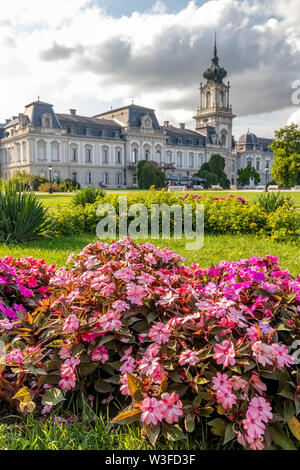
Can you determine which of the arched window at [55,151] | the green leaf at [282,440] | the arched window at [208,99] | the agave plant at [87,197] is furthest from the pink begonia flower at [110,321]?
the arched window at [208,99]

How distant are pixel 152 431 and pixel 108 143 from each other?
59473 millimetres

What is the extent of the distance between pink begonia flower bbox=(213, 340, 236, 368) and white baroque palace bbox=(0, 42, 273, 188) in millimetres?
43367

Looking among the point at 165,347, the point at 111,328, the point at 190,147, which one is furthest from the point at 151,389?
the point at 190,147

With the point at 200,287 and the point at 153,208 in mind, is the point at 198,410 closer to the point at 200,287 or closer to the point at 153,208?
the point at 200,287

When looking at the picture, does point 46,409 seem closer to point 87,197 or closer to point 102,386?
point 102,386

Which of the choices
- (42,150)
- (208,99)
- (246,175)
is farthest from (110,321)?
(208,99)

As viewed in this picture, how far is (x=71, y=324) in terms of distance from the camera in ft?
6.26

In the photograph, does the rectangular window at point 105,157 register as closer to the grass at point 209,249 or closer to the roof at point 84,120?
the roof at point 84,120

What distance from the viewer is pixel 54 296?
8.15ft

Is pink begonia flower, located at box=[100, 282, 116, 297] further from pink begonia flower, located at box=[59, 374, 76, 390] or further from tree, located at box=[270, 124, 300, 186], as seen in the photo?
tree, located at box=[270, 124, 300, 186]

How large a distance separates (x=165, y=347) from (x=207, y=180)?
166ft

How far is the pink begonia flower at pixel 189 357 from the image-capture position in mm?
1716

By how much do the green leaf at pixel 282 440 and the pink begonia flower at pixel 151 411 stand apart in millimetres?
456

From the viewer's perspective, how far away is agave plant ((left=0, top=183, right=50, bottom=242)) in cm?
648
